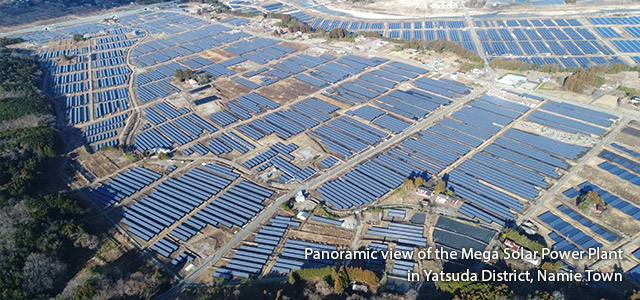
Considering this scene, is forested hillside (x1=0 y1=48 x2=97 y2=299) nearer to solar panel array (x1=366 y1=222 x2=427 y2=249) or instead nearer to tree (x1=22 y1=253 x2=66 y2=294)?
tree (x1=22 y1=253 x2=66 y2=294)

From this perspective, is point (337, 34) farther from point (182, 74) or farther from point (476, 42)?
point (182, 74)

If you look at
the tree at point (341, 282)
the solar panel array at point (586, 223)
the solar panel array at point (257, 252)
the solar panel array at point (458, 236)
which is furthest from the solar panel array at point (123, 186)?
the solar panel array at point (586, 223)

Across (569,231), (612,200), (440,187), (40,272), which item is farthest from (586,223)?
(40,272)

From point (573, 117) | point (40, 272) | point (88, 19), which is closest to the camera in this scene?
point (40, 272)

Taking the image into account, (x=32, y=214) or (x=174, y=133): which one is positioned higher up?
(x=174, y=133)

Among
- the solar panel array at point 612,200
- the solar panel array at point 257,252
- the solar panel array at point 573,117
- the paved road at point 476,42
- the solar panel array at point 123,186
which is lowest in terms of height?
the solar panel array at point 123,186

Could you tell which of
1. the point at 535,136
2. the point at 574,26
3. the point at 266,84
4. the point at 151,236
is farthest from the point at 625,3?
the point at 151,236

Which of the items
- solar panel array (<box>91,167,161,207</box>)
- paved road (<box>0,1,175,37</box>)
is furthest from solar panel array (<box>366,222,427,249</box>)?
paved road (<box>0,1,175,37</box>)

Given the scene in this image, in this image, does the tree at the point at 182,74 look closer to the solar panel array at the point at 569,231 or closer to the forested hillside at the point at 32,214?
the forested hillside at the point at 32,214
